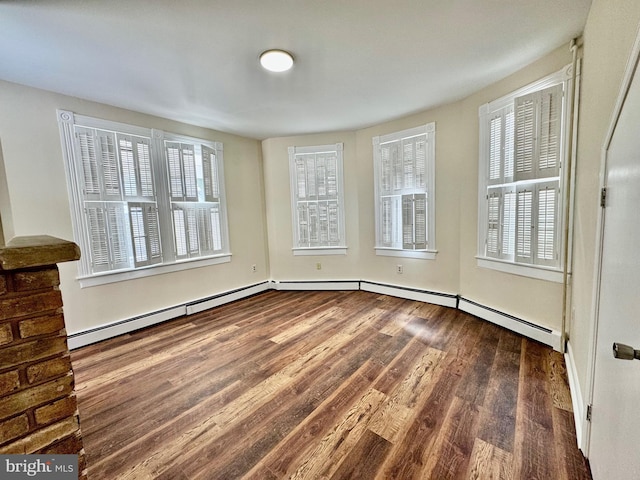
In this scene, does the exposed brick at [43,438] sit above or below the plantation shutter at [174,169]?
below

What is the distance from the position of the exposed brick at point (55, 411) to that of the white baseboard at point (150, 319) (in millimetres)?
2470

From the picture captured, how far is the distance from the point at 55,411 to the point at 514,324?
332 cm

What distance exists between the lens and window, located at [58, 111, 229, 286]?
2.73 m

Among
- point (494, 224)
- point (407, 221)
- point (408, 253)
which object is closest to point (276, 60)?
point (407, 221)

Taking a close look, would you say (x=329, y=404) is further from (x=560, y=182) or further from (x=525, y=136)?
(x=525, y=136)

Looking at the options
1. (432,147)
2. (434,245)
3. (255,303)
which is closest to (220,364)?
(255,303)

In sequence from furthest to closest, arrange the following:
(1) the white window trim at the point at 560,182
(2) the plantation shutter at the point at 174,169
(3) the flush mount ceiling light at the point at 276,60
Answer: (2) the plantation shutter at the point at 174,169 < (1) the white window trim at the point at 560,182 < (3) the flush mount ceiling light at the point at 276,60

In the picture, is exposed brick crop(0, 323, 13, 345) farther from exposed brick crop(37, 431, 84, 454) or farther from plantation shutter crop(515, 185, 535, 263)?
plantation shutter crop(515, 185, 535, 263)

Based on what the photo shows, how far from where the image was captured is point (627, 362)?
0.83 meters

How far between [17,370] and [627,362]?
181cm

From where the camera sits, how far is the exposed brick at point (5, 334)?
0.73 meters

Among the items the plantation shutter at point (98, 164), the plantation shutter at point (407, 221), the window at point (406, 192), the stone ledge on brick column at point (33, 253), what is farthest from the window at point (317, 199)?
the stone ledge on brick column at point (33, 253)

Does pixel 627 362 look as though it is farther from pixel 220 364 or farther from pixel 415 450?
pixel 220 364

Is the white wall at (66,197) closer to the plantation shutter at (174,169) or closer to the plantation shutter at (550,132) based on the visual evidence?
the plantation shutter at (174,169)
